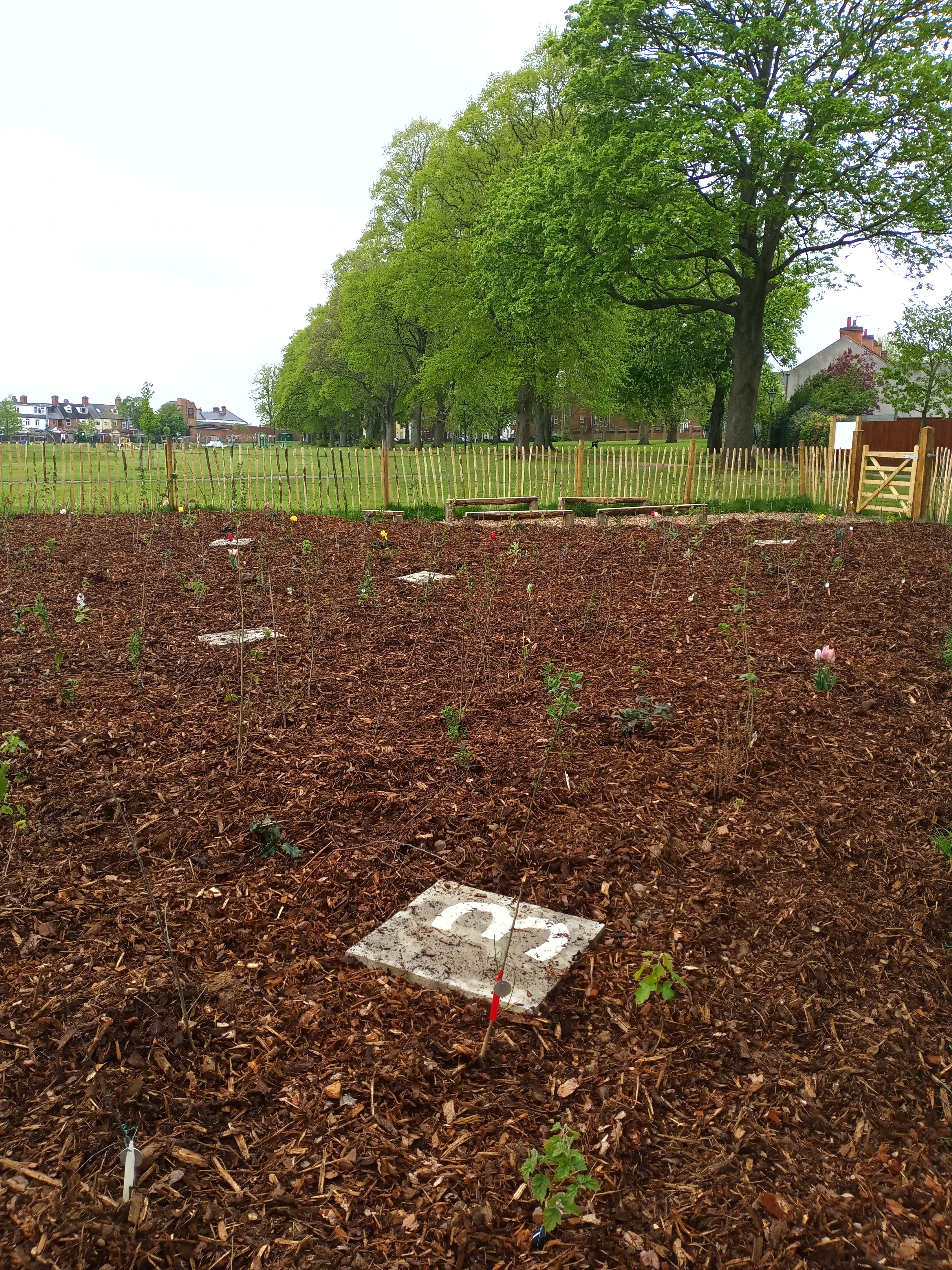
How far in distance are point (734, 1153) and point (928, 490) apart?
531 inches

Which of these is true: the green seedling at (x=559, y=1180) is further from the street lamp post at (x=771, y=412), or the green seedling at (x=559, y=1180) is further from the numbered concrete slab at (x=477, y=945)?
the street lamp post at (x=771, y=412)

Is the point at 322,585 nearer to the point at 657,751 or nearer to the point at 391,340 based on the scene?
the point at 657,751

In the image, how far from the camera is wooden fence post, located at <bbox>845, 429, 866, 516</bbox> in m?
14.4

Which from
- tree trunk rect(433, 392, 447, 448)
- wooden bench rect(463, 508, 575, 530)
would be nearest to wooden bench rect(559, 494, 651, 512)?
wooden bench rect(463, 508, 575, 530)

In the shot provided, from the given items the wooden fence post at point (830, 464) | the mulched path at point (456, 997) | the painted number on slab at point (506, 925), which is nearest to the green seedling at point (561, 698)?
the mulched path at point (456, 997)

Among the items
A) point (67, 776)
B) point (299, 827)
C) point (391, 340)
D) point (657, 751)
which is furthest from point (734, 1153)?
point (391, 340)

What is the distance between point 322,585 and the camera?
24.2 feet

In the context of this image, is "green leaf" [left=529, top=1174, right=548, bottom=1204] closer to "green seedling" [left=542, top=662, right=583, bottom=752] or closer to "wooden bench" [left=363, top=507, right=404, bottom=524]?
"green seedling" [left=542, top=662, right=583, bottom=752]

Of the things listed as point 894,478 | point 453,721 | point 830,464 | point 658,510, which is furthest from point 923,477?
point 453,721

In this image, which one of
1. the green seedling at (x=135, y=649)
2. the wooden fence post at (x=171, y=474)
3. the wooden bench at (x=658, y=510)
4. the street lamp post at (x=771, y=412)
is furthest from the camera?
the street lamp post at (x=771, y=412)

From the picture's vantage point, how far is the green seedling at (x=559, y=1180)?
5.02 feet

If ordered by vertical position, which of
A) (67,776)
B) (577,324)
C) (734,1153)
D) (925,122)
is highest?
(925,122)

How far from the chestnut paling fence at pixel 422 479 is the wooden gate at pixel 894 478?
0.17 metres

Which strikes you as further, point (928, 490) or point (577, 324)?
point (577, 324)
